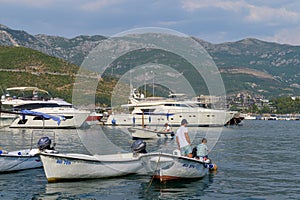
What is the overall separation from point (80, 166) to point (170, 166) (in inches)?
173

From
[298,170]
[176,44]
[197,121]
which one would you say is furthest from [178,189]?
[197,121]

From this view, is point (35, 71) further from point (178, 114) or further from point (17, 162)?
point (17, 162)

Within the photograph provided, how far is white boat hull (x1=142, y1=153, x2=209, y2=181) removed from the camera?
20219 mm

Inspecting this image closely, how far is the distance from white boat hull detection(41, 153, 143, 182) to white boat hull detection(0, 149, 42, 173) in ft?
11.9

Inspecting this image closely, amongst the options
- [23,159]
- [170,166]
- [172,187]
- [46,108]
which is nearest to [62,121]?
[46,108]

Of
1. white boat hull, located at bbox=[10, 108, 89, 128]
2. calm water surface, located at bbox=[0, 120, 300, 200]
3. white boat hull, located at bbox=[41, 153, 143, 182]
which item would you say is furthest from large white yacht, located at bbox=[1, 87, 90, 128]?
white boat hull, located at bbox=[41, 153, 143, 182]

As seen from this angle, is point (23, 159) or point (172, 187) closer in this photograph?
point (172, 187)

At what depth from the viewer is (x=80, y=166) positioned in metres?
20.8

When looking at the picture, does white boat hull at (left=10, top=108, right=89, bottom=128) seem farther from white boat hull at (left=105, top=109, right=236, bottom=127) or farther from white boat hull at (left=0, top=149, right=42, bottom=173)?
white boat hull at (left=0, top=149, right=42, bottom=173)

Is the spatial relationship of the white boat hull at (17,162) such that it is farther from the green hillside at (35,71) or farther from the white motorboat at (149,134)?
the green hillside at (35,71)

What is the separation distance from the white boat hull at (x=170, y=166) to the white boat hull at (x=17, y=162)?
7227mm

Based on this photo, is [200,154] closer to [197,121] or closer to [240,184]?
[240,184]

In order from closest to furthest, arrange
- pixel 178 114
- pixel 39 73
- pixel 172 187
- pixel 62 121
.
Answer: pixel 172 187 → pixel 62 121 → pixel 178 114 → pixel 39 73

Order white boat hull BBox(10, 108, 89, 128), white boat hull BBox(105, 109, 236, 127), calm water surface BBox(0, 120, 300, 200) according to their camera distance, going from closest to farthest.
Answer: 1. calm water surface BBox(0, 120, 300, 200)
2. white boat hull BBox(10, 108, 89, 128)
3. white boat hull BBox(105, 109, 236, 127)
